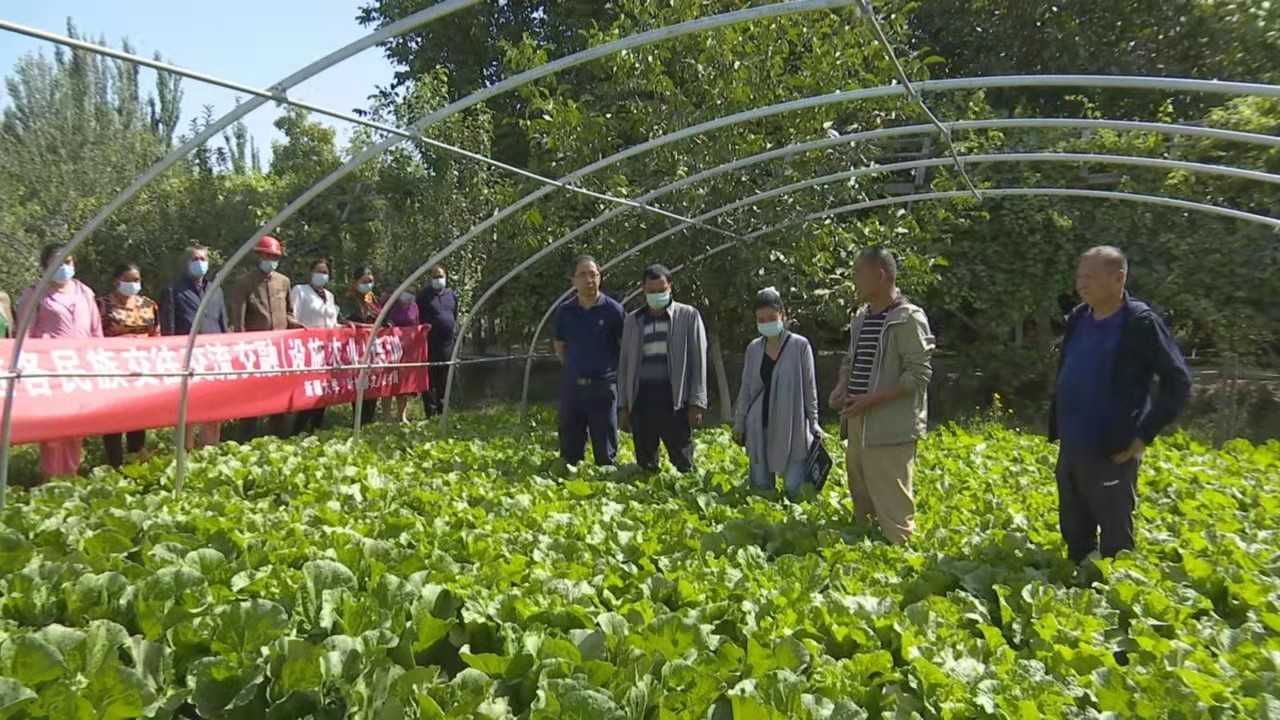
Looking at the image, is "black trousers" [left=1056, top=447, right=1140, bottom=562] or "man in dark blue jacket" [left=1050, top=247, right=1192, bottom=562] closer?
"man in dark blue jacket" [left=1050, top=247, right=1192, bottom=562]

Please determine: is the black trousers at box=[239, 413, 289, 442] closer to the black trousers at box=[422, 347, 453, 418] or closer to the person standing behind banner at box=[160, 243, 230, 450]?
the person standing behind banner at box=[160, 243, 230, 450]

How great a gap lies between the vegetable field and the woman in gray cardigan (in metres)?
0.32

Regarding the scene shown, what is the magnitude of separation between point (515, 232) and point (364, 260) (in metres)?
5.49

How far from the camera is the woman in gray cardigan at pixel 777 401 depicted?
6.14m

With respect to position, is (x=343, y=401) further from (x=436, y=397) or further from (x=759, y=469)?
(x=759, y=469)

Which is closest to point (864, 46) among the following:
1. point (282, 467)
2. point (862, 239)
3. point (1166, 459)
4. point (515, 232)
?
point (862, 239)

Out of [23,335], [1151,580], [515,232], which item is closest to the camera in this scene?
[1151,580]

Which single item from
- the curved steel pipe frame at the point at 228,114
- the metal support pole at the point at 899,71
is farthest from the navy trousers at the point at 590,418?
the curved steel pipe frame at the point at 228,114

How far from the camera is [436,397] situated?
12.0 metres

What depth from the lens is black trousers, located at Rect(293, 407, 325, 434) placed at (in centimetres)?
1002

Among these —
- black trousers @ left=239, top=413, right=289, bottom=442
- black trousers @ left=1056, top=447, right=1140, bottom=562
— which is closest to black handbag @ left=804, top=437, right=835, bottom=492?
black trousers @ left=1056, top=447, right=1140, bottom=562

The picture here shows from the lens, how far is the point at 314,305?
33.0ft

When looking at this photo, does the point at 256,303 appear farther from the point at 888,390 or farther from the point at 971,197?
the point at 971,197

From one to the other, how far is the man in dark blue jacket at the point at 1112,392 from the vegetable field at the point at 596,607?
0.34 m
